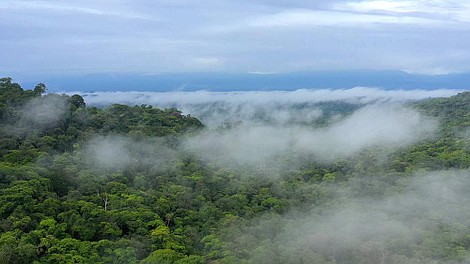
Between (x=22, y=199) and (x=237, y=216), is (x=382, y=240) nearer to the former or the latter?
(x=237, y=216)

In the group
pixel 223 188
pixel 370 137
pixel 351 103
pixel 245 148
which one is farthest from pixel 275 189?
pixel 351 103

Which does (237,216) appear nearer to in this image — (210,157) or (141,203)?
(141,203)

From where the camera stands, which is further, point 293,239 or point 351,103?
point 351,103

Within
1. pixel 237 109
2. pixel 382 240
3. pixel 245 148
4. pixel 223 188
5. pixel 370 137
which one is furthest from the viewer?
pixel 237 109

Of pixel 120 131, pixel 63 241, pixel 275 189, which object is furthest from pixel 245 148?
pixel 63 241

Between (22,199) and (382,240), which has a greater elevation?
(22,199)

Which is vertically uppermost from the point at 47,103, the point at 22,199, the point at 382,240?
the point at 47,103

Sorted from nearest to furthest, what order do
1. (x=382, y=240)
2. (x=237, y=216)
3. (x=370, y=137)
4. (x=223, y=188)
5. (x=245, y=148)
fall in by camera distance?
(x=382, y=240) < (x=237, y=216) < (x=223, y=188) < (x=245, y=148) < (x=370, y=137)
